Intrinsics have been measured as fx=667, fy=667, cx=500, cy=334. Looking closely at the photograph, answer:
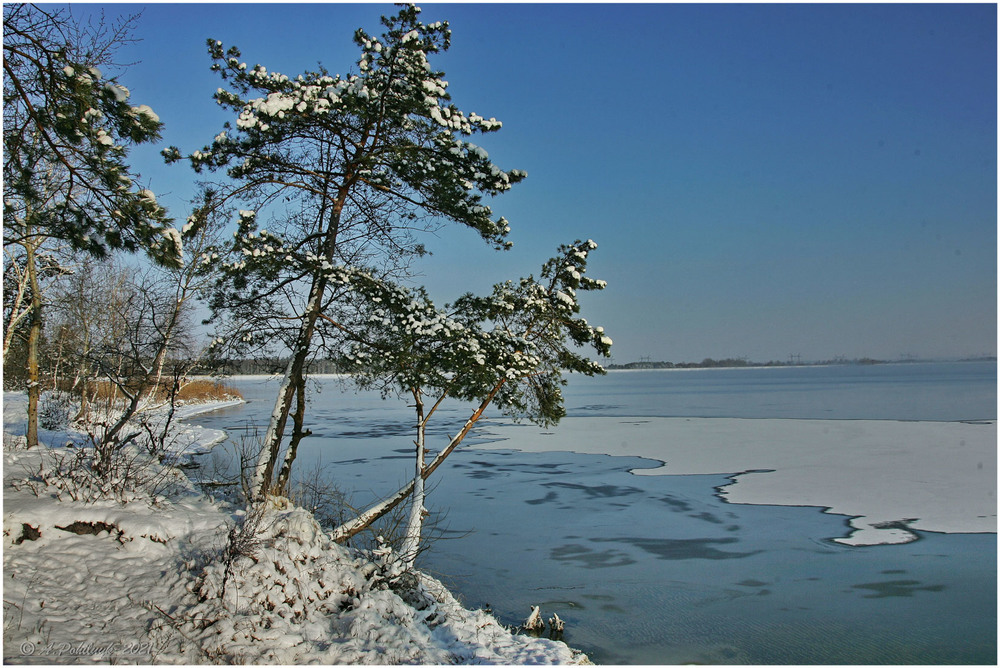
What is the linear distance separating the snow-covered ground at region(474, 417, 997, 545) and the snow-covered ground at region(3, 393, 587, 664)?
8.59 m

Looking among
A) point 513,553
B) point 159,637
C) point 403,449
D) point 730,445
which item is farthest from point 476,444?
point 159,637

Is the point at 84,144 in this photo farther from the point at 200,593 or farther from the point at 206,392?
the point at 206,392

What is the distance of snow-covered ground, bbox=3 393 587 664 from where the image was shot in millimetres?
5207

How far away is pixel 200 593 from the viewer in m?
5.76

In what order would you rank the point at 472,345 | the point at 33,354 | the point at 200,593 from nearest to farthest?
1. the point at 200,593
2. the point at 472,345
3. the point at 33,354

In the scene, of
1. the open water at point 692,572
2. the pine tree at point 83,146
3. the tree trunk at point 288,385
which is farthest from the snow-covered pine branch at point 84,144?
the open water at point 692,572

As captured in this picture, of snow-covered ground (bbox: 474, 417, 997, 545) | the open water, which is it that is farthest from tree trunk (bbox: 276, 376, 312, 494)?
snow-covered ground (bbox: 474, 417, 997, 545)

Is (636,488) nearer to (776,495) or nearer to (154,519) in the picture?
(776,495)

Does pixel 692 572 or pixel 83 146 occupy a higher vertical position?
pixel 83 146

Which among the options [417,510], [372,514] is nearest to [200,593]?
[372,514]

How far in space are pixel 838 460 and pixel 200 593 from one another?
18089 mm

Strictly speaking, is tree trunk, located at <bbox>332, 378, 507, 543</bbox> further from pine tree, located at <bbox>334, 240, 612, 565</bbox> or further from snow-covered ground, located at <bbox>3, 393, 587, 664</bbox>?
snow-covered ground, located at <bbox>3, 393, 587, 664</bbox>

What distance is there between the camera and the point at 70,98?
595cm

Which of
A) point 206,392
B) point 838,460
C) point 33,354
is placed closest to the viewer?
point 33,354
